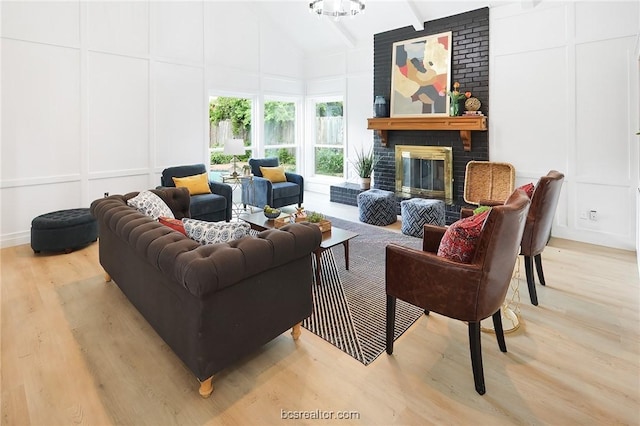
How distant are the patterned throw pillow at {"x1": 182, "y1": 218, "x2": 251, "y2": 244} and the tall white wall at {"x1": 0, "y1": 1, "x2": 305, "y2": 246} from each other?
349 cm

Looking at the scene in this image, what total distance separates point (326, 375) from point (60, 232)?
11.4 feet

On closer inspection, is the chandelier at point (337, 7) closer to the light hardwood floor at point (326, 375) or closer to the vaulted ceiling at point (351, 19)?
the vaulted ceiling at point (351, 19)

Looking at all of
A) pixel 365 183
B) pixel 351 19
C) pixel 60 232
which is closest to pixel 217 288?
pixel 60 232

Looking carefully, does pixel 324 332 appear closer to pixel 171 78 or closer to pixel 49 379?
pixel 49 379

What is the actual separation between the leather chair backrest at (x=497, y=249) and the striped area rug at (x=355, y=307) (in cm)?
75

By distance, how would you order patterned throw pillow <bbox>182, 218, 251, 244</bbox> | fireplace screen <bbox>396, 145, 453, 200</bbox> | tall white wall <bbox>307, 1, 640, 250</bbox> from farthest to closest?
fireplace screen <bbox>396, 145, 453, 200</bbox> < tall white wall <bbox>307, 1, 640, 250</bbox> < patterned throw pillow <bbox>182, 218, 251, 244</bbox>

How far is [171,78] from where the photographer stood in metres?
5.65

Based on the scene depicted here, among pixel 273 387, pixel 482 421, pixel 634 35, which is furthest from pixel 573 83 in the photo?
pixel 273 387

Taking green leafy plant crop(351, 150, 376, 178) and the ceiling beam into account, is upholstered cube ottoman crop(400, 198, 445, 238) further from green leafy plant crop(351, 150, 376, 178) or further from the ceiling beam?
the ceiling beam

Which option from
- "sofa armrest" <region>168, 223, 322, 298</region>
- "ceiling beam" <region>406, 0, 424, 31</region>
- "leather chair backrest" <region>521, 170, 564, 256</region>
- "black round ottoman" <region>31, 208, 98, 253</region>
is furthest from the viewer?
"ceiling beam" <region>406, 0, 424, 31</region>

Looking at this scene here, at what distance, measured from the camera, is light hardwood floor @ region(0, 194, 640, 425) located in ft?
5.98

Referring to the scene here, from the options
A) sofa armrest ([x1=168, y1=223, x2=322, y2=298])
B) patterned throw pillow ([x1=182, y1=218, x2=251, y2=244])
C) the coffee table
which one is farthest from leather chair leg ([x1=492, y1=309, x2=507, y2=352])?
patterned throw pillow ([x1=182, y1=218, x2=251, y2=244])

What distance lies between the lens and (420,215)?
15.6ft

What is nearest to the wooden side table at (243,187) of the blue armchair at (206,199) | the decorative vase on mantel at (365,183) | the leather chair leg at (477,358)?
the blue armchair at (206,199)
